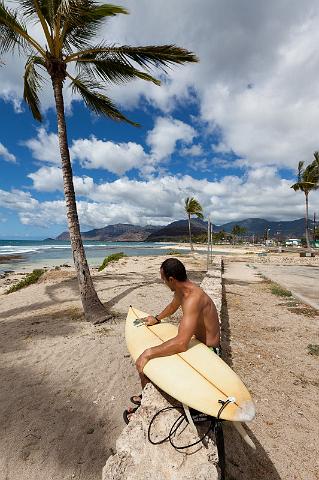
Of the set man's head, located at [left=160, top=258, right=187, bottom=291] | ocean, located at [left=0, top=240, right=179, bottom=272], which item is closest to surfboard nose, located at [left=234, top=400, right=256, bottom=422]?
man's head, located at [left=160, top=258, right=187, bottom=291]

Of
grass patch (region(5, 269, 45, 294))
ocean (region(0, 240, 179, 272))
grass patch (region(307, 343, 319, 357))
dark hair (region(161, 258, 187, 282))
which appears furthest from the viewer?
ocean (region(0, 240, 179, 272))

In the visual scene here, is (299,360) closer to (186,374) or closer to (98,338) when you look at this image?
(186,374)

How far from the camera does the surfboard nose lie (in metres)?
2.33

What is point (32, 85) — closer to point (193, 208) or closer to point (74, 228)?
point (74, 228)

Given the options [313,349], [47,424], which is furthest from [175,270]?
[313,349]

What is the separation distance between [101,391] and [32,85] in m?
8.72

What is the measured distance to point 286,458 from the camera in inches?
119

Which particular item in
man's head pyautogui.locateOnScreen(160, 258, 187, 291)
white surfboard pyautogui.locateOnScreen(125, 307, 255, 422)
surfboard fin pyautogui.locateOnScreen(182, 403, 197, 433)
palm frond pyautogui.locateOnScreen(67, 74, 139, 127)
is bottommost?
surfboard fin pyautogui.locateOnScreen(182, 403, 197, 433)

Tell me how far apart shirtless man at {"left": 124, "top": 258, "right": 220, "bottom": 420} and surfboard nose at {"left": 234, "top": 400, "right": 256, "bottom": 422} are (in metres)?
0.79

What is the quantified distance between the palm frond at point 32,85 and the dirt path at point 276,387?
28.7ft

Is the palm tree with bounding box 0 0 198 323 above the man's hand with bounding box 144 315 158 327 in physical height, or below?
above

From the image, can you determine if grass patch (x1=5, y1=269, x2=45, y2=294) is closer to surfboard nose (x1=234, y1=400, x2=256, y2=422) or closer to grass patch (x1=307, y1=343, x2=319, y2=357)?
grass patch (x1=307, y1=343, x2=319, y2=357)

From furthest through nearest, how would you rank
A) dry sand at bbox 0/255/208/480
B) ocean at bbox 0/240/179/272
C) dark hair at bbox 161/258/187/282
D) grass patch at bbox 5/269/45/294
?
ocean at bbox 0/240/179/272 < grass patch at bbox 5/269/45/294 < dark hair at bbox 161/258/187/282 < dry sand at bbox 0/255/208/480

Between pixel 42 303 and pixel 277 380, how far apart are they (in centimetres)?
779
